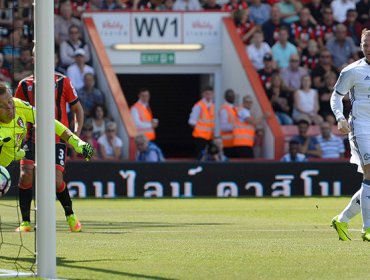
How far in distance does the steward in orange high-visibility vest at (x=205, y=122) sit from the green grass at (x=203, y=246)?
6.02 metres

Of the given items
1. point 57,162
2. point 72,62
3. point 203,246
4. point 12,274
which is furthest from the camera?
point 72,62

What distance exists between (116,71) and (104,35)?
0.88 metres

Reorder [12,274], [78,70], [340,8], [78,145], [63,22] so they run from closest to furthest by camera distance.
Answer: [12,274] < [78,145] < [78,70] < [63,22] < [340,8]

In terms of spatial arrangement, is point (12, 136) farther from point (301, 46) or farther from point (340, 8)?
point (340, 8)

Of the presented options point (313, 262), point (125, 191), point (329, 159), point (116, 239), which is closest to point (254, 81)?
point (329, 159)

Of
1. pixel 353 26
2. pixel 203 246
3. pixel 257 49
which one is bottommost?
pixel 203 246

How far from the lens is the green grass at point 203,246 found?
8.95 m

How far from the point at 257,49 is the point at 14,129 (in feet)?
50.4

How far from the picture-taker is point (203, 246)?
11.1 meters

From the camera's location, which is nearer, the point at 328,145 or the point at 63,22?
the point at 328,145

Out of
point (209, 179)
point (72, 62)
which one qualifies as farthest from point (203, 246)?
point (72, 62)

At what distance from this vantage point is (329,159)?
2347cm

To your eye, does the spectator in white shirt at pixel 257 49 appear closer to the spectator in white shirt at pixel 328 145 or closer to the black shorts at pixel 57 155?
the spectator in white shirt at pixel 328 145

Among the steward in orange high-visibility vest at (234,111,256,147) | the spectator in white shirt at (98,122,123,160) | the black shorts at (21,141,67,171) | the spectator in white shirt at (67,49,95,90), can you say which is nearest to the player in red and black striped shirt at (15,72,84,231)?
the black shorts at (21,141,67,171)
